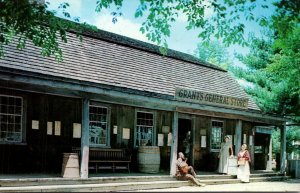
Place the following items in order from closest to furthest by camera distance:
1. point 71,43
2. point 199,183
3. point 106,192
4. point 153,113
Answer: point 106,192 → point 199,183 → point 71,43 → point 153,113

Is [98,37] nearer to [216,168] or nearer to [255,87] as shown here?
[216,168]

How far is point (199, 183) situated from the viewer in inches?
598

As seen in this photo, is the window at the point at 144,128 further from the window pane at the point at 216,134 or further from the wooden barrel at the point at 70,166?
the wooden barrel at the point at 70,166

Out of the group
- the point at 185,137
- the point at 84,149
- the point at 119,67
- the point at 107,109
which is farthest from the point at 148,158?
the point at 185,137

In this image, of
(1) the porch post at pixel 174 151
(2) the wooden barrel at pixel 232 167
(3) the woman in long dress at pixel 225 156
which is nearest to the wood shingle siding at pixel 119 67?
(1) the porch post at pixel 174 151

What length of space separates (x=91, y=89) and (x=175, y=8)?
3.50 metres

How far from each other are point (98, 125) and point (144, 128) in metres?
2.32

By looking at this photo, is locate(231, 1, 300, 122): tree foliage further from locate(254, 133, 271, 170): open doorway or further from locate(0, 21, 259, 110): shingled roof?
locate(0, 21, 259, 110): shingled roof

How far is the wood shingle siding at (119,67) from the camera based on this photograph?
1362 cm

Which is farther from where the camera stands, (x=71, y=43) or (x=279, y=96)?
(x=279, y=96)

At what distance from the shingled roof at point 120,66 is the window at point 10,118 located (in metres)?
1.31

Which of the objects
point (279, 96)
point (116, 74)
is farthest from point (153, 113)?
point (279, 96)

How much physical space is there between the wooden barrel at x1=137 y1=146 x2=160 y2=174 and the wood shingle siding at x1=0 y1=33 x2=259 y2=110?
2322 mm

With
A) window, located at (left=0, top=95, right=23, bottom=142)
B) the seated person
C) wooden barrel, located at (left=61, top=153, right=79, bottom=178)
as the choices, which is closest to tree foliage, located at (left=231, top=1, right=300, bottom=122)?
the seated person
